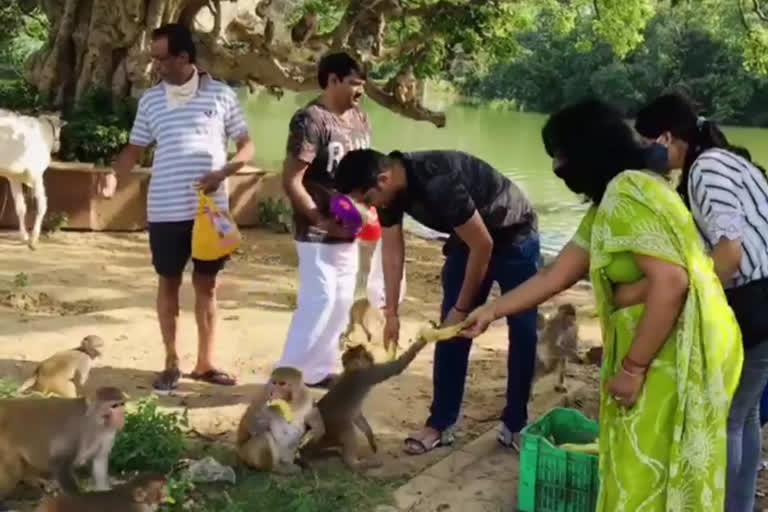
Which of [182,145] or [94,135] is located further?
[94,135]

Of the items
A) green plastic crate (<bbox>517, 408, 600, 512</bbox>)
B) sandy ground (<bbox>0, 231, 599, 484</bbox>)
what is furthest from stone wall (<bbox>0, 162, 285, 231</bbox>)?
green plastic crate (<bbox>517, 408, 600, 512</bbox>)

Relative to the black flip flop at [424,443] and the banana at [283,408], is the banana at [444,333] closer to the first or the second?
the banana at [283,408]

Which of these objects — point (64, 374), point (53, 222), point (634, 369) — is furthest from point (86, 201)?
point (634, 369)

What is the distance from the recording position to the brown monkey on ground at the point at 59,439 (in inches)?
170

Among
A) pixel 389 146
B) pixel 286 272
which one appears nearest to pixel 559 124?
pixel 286 272

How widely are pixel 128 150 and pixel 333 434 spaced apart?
2.16 metres

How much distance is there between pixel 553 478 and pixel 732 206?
4.53ft

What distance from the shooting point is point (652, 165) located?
353 centimetres

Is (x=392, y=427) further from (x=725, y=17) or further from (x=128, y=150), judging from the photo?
(x=725, y=17)

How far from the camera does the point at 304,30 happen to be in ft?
48.0

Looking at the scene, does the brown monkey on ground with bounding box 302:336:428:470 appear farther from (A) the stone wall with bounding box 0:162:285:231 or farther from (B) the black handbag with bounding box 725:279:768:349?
(A) the stone wall with bounding box 0:162:285:231

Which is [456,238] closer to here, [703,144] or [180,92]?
[703,144]

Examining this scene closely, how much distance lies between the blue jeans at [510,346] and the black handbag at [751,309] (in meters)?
1.30

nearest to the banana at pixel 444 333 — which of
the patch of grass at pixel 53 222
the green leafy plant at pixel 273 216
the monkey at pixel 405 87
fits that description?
the patch of grass at pixel 53 222
